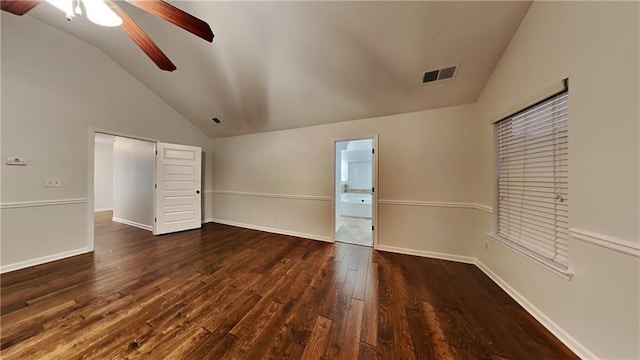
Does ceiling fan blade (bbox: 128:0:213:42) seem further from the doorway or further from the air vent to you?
the doorway

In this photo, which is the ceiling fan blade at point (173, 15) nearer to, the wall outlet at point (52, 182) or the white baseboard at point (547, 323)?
the wall outlet at point (52, 182)

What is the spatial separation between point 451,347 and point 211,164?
5454 millimetres

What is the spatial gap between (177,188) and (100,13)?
3.44 m

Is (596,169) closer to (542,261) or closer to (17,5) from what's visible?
Answer: (542,261)

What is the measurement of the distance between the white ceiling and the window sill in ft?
6.10

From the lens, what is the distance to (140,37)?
1516mm

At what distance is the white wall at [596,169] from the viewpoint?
106cm

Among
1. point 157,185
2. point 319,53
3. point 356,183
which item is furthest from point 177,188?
point 356,183

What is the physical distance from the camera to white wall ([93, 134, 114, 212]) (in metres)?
6.25

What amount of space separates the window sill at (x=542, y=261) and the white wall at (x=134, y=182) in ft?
19.0

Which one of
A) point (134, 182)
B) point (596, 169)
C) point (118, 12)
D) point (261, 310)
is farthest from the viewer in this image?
point (134, 182)

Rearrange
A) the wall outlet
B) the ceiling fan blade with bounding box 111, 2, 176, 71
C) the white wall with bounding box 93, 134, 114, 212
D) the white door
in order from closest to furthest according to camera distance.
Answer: the ceiling fan blade with bounding box 111, 2, 176, 71 < the wall outlet < the white door < the white wall with bounding box 93, 134, 114, 212

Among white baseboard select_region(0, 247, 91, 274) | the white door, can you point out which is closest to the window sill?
Result: the white door

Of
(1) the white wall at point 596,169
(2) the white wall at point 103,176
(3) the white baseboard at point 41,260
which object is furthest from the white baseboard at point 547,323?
(2) the white wall at point 103,176
